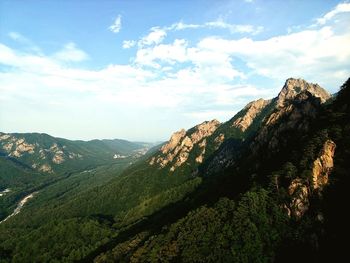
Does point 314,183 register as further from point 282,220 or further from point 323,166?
point 282,220

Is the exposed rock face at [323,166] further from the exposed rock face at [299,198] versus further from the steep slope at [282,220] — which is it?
the exposed rock face at [299,198]

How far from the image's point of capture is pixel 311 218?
142m

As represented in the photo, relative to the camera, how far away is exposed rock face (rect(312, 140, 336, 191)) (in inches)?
5886

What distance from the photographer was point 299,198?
14862 cm

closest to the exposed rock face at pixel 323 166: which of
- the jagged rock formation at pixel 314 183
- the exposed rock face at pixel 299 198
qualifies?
the jagged rock formation at pixel 314 183

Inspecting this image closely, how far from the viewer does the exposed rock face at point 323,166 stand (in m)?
150

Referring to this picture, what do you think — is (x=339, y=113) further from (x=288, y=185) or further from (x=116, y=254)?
(x=116, y=254)

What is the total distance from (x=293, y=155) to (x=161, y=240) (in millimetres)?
76378

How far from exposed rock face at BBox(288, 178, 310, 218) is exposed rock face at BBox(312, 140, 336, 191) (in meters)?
5.07

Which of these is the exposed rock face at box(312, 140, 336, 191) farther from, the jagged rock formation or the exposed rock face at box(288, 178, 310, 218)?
the exposed rock face at box(288, 178, 310, 218)

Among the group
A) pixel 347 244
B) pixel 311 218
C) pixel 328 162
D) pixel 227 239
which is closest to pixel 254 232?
pixel 227 239

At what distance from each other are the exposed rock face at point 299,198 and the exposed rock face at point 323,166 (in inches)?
200

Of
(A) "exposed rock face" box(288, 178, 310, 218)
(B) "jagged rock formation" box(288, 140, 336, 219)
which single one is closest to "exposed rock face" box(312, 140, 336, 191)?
(B) "jagged rock formation" box(288, 140, 336, 219)

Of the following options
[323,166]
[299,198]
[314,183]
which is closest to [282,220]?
[299,198]
